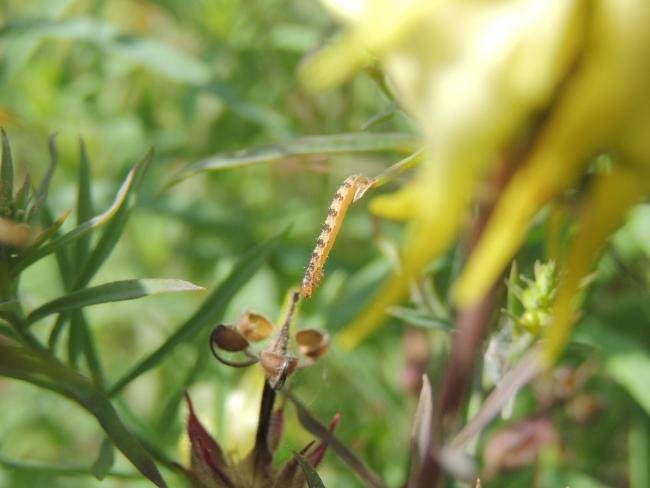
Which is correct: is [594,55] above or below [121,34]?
above

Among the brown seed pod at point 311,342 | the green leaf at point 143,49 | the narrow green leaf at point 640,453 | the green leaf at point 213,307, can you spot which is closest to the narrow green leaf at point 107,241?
the green leaf at point 213,307

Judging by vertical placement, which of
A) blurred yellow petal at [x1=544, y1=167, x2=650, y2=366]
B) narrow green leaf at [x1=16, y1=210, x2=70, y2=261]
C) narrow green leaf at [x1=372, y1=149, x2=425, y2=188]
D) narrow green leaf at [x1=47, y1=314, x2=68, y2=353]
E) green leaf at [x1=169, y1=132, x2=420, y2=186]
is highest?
blurred yellow petal at [x1=544, y1=167, x2=650, y2=366]

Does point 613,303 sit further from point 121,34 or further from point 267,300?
point 121,34

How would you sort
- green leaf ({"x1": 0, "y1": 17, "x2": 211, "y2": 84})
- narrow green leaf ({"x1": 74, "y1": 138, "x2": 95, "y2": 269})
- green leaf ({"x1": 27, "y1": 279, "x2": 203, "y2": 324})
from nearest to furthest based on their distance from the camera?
1. green leaf ({"x1": 27, "y1": 279, "x2": 203, "y2": 324})
2. narrow green leaf ({"x1": 74, "y1": 138, "x2": 95, "y2": 269})
3. green leaf ({"x1": 0, "y1": 17, "x2": 211, "y2": 84})

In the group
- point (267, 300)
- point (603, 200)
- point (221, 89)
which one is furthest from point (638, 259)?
point (603, 200)

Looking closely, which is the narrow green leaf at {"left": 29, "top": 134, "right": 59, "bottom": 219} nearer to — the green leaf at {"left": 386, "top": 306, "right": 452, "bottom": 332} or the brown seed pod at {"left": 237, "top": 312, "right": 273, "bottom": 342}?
the brown seed pod at {"left": 237, "top": 312, "right": 273, "bottom": 342}

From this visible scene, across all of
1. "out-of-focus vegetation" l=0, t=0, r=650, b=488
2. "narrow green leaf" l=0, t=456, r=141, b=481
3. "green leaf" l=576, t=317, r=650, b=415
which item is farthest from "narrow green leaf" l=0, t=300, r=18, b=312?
"green leaf" l=576, t=317, r=650, b=415
